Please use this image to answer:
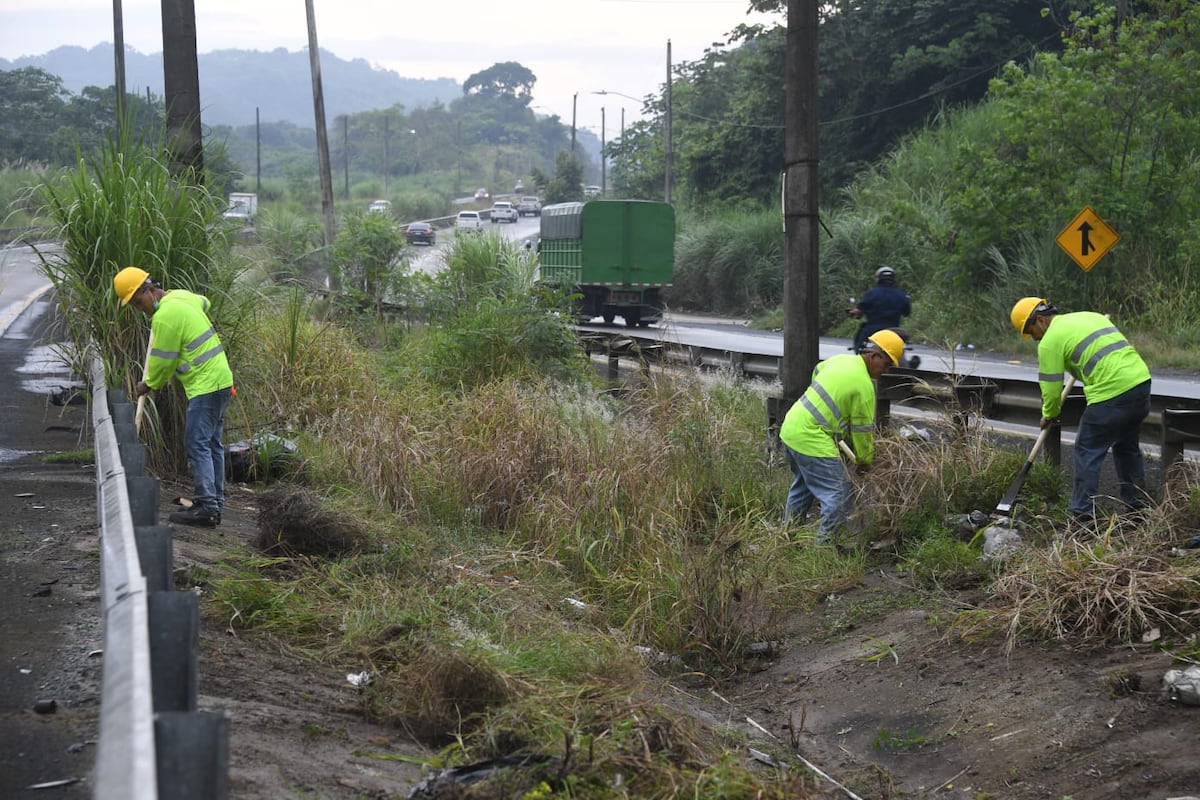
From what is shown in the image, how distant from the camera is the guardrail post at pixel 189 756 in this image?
235cm

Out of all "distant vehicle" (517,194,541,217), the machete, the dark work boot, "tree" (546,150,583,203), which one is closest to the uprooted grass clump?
the dark work boot

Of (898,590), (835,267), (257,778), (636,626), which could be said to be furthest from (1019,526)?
(835,267)

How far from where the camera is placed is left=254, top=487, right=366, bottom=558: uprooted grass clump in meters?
7.18

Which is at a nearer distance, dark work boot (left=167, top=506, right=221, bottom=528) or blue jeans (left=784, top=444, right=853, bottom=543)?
dark work boot (left=167, top=506, right=221, bottom=528)

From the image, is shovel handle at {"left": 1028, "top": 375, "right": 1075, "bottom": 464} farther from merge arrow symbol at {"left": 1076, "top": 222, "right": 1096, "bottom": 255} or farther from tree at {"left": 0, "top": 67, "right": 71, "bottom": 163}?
tree at {"left": 0, "top": 67, "right": 71, "bottom": 163}

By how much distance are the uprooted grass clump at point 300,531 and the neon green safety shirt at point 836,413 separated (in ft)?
9.97

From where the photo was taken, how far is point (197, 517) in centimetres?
769

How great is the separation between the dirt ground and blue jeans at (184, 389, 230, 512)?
14.9 inches

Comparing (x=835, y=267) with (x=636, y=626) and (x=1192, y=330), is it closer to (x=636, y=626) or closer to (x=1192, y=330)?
(x=1192, y=330)

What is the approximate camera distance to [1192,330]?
19.2 metres

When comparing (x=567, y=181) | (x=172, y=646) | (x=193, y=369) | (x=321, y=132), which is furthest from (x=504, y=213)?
(x=172, y=646)

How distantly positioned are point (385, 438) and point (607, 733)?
5494mm

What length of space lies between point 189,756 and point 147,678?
0.28 meters

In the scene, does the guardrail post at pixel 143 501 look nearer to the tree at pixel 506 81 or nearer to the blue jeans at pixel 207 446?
the blue jeans at pixel 207 446
